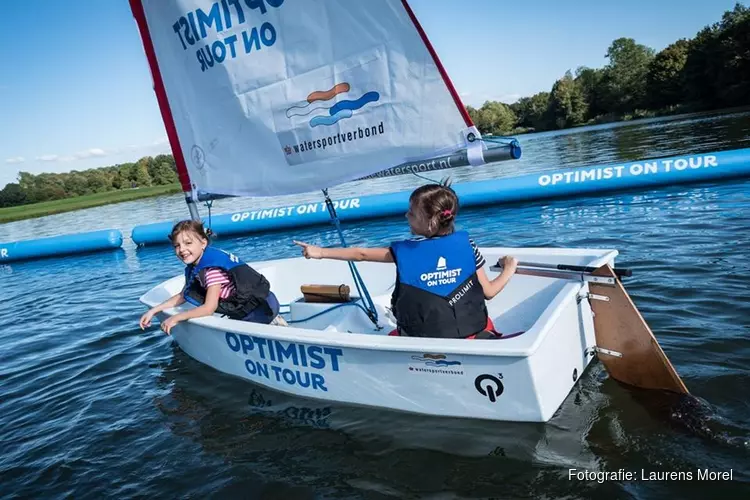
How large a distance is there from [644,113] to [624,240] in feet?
170

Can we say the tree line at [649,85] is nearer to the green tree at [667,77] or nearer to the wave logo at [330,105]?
the green tree at [667,77]

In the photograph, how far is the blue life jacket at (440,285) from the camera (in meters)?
3.35

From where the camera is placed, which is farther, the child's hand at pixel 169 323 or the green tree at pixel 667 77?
the green tree at pixel 667 77

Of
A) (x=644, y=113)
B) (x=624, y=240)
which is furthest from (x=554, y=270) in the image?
(x=644, y=113)

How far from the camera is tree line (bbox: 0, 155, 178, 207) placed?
76.3 meters

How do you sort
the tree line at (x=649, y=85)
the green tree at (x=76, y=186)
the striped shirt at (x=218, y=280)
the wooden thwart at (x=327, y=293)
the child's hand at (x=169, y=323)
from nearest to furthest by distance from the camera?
the child's hand at (x=169, y=323), the striped shirt at (x=218, y=280), the wooden thwart at (x=327, y=293), the tree line at (x=649, y=85), the green tree at (x=76, y=186)

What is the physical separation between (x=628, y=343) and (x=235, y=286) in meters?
3.16

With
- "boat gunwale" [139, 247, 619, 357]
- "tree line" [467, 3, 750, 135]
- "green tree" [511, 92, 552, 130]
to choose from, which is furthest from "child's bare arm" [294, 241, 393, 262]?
"green tree" [511, 92, 552, 130]

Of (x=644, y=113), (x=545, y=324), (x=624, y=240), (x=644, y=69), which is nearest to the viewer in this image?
(x=545, y=324)

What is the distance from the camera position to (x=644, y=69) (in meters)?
59.4

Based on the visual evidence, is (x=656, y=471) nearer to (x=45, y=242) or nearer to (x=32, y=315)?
(x=32, y=315)

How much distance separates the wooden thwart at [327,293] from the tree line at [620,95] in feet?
157

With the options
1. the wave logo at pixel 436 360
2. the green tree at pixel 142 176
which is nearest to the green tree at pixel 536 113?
the green tree at pixel 142 176

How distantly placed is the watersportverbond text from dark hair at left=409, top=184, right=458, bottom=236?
1.10m
